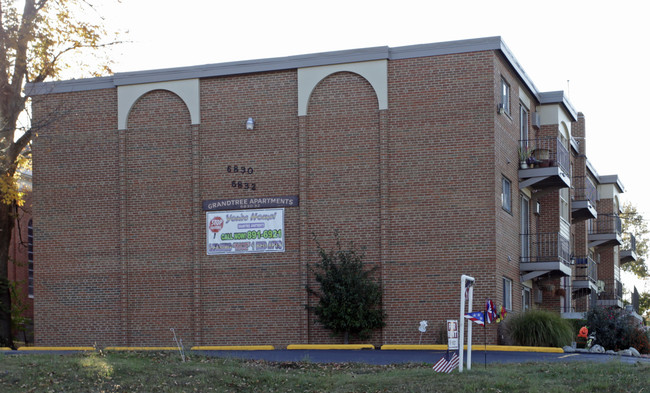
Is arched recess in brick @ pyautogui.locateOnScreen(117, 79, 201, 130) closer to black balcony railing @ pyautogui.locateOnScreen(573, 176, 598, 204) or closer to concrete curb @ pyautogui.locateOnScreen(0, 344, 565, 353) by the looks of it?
concrete curb @ pyautogui.locateOnScreen(0, 344, 565, 353)

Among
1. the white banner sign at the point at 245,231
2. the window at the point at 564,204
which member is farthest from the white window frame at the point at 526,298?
the white banner sign at the point at 245,231

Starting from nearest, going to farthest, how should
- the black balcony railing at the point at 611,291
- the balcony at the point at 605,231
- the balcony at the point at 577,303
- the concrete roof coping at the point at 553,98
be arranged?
the balcony at the point at 577,303
the concrete roof coping at the point at 553,98
the black balcony railing at the point at 611,291
the balcony at the point at 605,231

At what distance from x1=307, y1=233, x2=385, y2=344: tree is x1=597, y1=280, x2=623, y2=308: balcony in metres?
18.1

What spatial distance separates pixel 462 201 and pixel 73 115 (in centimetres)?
1327

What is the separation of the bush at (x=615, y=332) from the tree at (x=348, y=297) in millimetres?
6794

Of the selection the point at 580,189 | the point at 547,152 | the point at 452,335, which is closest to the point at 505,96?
the point at 547,152

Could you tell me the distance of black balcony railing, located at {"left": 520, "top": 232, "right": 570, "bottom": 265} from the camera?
1238 inches

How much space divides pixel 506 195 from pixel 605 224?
23118mm

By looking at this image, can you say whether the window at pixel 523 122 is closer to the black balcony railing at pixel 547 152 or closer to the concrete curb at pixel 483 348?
the black balcony railing at pixel 547 152

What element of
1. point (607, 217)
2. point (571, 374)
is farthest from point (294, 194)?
point (607, 217)

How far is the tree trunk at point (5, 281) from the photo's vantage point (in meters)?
32.8

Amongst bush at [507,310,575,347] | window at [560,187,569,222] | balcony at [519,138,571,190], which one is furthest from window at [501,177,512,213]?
window at [560,187,569,222]

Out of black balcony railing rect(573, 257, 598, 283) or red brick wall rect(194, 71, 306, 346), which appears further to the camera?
black balcony railing rect(573, 257, 598, 283)

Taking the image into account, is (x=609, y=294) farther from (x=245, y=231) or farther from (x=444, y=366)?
(x=444, y=366)
